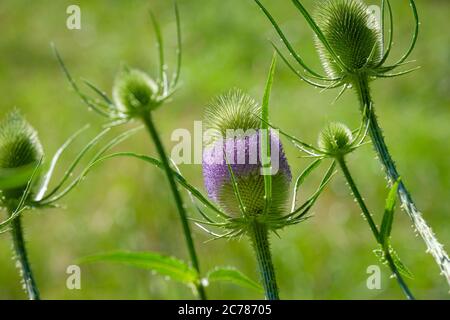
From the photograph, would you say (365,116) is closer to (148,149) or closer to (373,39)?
(373,39)

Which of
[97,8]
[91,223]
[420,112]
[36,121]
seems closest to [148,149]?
[91,223]

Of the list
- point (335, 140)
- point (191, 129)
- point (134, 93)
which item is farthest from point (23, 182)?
point (191, 129)

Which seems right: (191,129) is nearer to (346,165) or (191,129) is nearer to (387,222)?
(346,165)

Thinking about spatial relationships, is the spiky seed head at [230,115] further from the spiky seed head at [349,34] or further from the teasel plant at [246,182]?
the spiky seed head at [349,34]

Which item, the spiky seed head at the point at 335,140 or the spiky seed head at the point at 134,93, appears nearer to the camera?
the spiky seed head at the point at 134,93

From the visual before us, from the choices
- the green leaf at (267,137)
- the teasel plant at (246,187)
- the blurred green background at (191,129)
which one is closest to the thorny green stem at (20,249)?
the teasel plant at (246,187)
